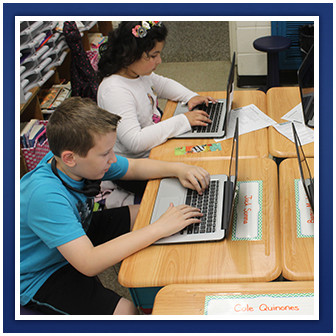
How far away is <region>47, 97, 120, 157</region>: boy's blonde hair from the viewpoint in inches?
50.8

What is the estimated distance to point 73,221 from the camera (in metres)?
1.26

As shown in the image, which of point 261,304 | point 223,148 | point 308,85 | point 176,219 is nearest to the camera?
point 261,304

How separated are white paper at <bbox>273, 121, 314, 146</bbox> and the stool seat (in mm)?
1709

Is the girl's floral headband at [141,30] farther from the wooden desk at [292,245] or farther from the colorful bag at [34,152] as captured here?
the colorful bag at [34,152]

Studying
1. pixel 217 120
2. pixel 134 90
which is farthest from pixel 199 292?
pixel 134 90

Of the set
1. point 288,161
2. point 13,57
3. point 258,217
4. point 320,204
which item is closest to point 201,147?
point 288,161

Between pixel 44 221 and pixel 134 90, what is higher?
pixel 134 90

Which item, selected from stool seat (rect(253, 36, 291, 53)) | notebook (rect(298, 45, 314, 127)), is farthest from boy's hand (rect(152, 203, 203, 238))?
stool seat (rect(253, 36, 291, 53))

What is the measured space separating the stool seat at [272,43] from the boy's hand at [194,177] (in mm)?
2163

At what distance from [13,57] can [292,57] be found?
321cm

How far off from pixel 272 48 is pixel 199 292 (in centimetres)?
267

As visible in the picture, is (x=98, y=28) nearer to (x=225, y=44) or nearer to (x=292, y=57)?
(x=225, y=44)

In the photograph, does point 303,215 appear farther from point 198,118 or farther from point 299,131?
point 198,118

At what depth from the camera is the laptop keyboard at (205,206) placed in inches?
51.9
